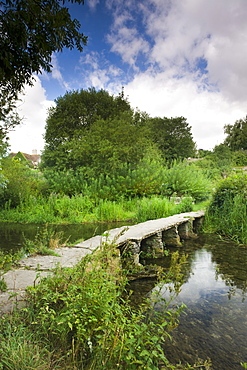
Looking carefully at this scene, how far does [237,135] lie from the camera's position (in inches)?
1690

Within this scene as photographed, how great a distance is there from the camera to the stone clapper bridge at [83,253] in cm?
226

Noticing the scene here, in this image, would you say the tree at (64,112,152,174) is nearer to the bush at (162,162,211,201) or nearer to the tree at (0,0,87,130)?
the bush at (162,162,211,201)

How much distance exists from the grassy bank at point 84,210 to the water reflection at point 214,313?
3.30 metres

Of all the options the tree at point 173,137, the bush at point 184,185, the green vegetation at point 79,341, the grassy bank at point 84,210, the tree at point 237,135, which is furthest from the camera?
the tree at point 237,135

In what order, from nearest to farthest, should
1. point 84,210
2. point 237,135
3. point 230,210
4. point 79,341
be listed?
point 79,341, point 230,210, point 84,210, point 237,135

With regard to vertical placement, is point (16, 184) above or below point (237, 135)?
below

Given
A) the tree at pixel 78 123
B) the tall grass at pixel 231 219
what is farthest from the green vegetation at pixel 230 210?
the tree at pixel 78 123

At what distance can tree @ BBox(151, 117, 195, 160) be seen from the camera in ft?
108

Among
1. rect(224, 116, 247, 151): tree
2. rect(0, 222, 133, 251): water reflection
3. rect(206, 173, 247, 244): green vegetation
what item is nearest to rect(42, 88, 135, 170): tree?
rect(0, 222, 133, 251): water reflection

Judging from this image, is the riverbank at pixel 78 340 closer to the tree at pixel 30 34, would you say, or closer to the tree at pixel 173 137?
the tree at pixel 30 34

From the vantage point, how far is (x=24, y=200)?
11.0m

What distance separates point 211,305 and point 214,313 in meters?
0.21

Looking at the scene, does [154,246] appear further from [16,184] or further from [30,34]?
[16,184]

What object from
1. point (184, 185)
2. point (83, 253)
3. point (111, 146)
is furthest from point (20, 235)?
point (184, 185)
